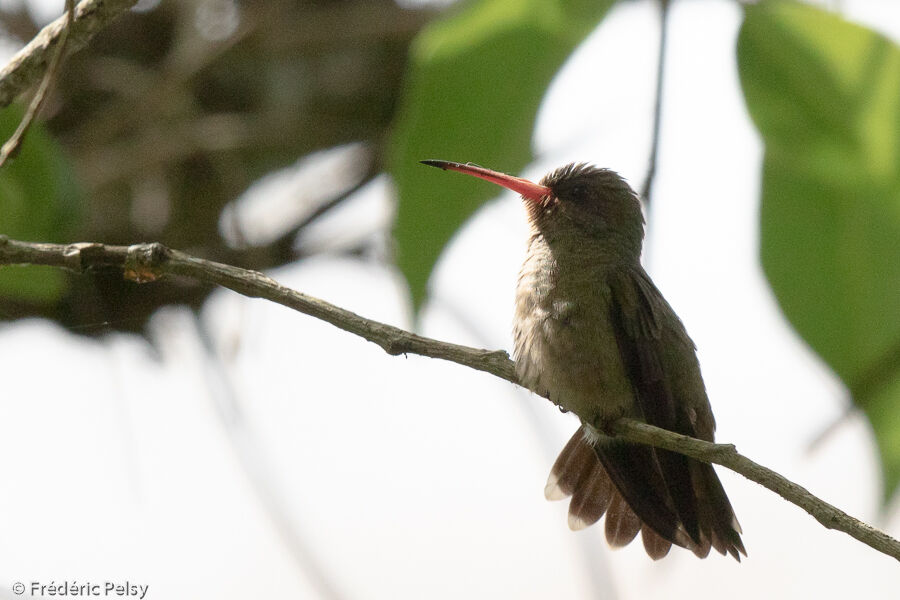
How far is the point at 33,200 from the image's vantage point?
1.97 m

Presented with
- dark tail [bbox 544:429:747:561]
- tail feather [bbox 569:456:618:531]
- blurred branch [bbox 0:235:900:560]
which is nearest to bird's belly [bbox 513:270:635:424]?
dark tail [bbox 544:429:747:561]

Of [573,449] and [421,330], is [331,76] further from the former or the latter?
[421,330]

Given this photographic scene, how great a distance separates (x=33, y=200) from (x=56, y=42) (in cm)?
41

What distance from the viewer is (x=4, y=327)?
3.69 metres

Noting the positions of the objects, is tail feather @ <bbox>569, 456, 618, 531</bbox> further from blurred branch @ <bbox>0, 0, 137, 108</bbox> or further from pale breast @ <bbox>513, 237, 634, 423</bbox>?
blurred branch @ <bbox>0, 0, 137, 108</bbox>

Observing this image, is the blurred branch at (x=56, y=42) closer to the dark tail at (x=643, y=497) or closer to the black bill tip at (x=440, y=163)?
the black bill tip at (x=440, y=163)

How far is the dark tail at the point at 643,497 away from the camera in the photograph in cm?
275

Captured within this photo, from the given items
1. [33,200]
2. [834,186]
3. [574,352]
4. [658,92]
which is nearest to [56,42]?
[33,200]

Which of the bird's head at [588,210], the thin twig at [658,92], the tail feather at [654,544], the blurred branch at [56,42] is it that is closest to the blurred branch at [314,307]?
the blurred branch at [56,42]

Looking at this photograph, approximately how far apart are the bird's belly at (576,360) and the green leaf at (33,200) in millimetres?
1263

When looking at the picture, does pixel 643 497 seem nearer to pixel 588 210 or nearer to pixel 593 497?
pixel 593 497

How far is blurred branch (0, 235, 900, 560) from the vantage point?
158 centimetres

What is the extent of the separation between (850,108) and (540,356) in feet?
4.55

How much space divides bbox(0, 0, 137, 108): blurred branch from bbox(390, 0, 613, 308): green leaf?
0.52m
